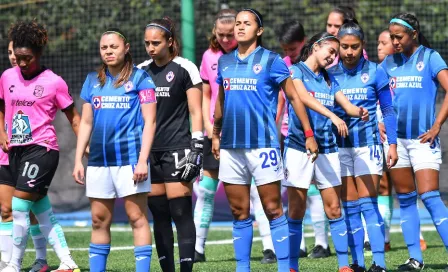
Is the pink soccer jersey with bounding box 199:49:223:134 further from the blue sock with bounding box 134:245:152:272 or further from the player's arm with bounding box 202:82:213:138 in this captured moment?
the blue sock with bounding box 134:245:152:272

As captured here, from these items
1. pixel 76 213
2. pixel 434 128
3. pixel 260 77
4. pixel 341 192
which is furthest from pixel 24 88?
pixel 76 213

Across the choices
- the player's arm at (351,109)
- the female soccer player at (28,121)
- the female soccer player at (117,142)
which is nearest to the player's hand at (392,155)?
the player's arm at (351,109)

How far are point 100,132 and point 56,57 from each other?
7872 millimetres

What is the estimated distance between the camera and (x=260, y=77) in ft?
22.4

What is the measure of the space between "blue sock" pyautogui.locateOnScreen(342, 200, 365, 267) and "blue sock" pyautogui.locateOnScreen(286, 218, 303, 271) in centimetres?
48

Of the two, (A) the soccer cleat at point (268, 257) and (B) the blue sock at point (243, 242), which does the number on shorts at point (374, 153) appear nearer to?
(B) the blue sock at point (243, 242)

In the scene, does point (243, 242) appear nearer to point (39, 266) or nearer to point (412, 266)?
point (412, 266)

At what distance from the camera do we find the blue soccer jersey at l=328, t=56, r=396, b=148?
7.68 metres

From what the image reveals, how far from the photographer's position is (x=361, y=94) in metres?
7.70

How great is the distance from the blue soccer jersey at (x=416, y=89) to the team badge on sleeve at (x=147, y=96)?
2457 millimetres

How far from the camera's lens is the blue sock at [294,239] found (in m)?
7.48

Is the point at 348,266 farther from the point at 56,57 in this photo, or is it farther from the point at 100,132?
→ the point at 56,57

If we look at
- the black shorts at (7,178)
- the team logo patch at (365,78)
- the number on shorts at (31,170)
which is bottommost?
the black shorts at (7,178)

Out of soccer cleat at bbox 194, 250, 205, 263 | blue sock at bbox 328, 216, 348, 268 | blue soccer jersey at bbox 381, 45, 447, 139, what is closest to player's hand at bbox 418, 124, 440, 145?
blue soccer jersey at bbox 381, 45, 447, 139
